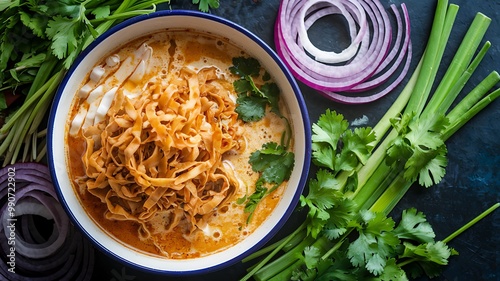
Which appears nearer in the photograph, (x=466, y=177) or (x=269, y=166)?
Answer: (x=269, y=166)

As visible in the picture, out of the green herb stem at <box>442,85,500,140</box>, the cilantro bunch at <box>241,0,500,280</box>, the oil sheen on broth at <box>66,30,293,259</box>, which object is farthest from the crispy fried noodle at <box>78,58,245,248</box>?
the green herb stem at <box>442,85,500,140</box>

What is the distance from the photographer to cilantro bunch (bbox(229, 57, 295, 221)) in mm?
2549

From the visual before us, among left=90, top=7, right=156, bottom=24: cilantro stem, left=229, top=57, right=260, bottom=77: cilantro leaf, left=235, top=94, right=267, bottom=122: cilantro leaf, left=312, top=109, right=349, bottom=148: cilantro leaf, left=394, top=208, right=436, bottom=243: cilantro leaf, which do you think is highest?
left=90, top=7, right=156, bottom=24: cilantro stem

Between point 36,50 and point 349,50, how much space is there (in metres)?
1.37

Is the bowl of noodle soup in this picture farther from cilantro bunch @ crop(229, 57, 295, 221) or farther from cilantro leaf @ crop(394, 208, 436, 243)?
cilantro leaf @ crop(394, 208, 436, 243)

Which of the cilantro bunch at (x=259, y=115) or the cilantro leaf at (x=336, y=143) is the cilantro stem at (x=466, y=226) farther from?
the cilantro bunch at (x=259, y=115)

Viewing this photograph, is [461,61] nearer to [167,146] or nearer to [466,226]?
[466,226]

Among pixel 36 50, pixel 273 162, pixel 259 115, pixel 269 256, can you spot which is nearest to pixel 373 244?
pixel 269 256

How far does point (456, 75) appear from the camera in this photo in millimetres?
2793

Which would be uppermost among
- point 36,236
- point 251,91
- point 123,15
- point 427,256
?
point 123,15

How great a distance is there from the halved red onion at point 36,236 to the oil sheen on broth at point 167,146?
0.24 metres

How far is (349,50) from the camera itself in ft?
9.27

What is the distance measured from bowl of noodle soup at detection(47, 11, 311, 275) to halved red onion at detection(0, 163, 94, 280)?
24 centimetres

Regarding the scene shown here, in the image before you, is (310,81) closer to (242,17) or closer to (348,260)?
(242,17)
